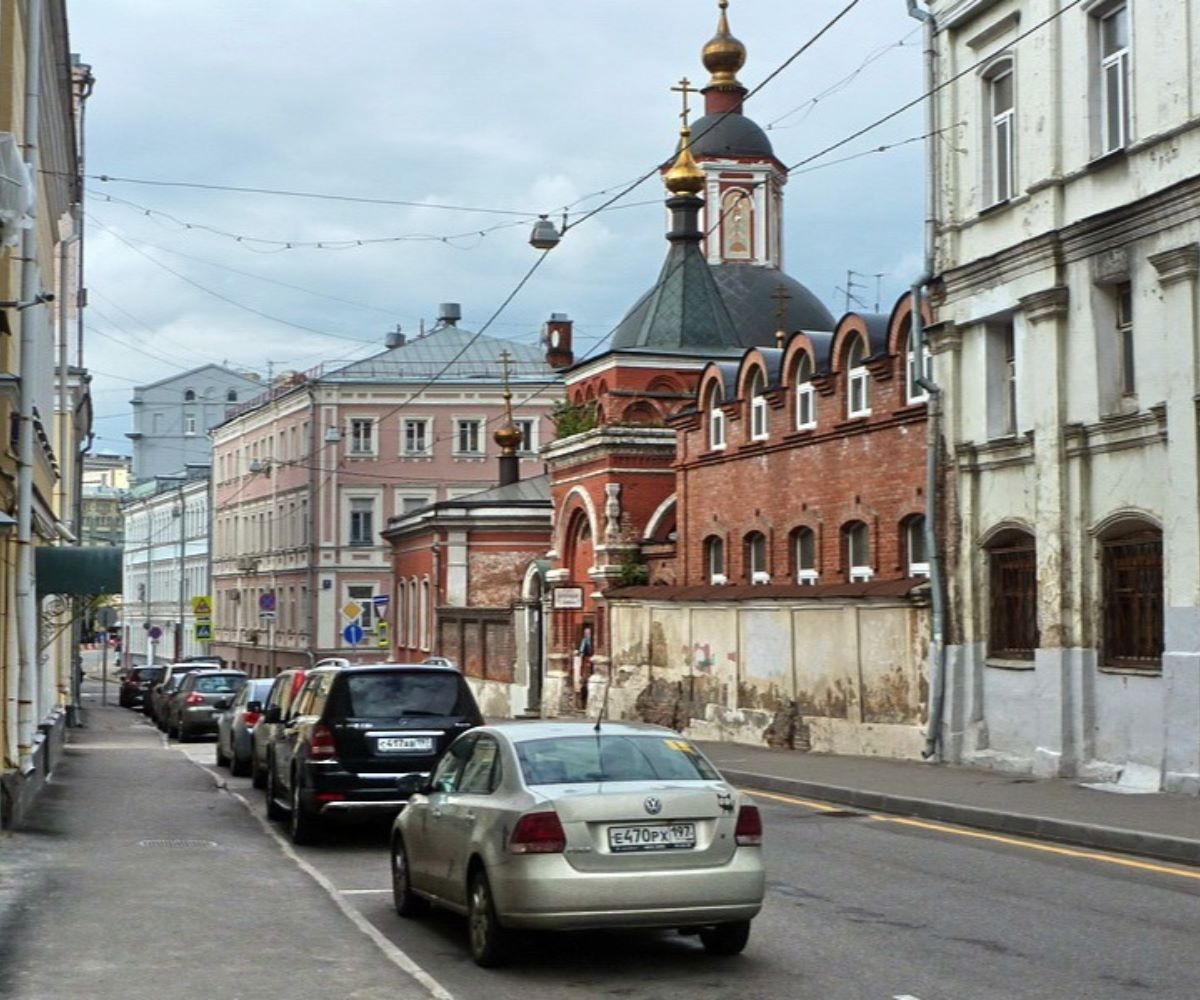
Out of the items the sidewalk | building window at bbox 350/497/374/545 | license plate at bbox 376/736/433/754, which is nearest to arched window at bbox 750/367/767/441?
the sidewalk

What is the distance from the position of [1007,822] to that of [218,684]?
22391 mm

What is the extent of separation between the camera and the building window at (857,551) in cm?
2927

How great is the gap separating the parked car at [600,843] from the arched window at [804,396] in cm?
2063

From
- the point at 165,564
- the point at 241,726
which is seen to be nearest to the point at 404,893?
Result: the point at 241,726

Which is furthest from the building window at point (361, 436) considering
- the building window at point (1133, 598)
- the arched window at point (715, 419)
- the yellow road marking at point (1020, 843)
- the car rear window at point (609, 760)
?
the car rear window at point (609, 760)

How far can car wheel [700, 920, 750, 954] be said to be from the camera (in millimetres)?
10305

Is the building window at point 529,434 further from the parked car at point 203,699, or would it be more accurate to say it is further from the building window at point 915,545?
the building window at point 915,545

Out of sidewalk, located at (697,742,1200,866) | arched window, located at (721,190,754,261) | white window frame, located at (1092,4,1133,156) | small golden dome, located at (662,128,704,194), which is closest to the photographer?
sidewalk, located at (697,742,1200,866)

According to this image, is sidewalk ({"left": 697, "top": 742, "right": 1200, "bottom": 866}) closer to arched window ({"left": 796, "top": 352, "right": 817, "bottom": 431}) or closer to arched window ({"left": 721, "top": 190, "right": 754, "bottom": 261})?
arched window ({"left": 796, "top": 352, "right": 817, "bottom": 431})

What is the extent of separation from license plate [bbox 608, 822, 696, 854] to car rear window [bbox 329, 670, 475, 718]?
6.78 m

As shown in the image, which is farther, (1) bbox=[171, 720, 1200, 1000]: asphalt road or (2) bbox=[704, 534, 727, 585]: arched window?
(2) bbox=[704, 534, 727, 585]: arched window

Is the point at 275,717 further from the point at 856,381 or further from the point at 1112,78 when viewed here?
the point at 856,381

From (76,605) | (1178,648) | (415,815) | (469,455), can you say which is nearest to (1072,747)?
(1178,648)

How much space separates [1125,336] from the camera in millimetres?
21453
